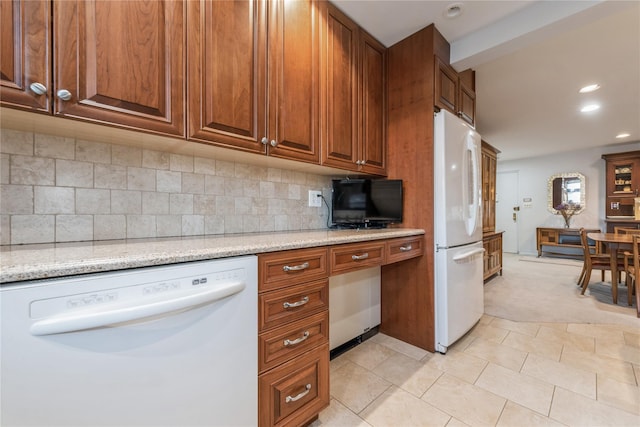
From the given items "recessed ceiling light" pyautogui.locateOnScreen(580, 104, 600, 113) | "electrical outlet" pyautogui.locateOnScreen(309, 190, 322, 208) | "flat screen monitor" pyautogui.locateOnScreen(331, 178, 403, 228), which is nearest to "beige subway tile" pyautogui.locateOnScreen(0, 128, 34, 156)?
"electrical outlet" pyautogui.locateOnScreen(309, 190, 322, 208)

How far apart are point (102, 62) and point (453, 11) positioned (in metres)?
2.00

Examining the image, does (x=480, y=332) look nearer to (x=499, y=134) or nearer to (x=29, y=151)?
(x=29, y=151)

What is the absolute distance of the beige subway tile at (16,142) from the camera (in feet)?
3.19

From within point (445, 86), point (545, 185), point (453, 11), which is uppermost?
point (453, 11)

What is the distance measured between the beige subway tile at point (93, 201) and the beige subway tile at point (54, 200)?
19mm

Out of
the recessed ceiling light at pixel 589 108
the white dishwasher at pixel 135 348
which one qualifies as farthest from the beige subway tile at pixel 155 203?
the recessed ceiling light at pixel 589 108

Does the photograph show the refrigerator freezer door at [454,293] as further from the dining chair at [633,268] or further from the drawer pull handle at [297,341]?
the dining chair at [633,268]

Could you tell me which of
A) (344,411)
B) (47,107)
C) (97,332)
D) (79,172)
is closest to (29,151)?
(79,172)

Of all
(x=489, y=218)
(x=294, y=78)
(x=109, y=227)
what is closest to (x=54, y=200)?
(x=109, y=227)

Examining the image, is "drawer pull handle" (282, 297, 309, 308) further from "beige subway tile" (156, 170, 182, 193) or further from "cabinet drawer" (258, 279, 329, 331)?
"beige subway tile" (156, 170, 182, 193)

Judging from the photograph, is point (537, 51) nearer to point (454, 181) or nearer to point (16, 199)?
point (454, 181)

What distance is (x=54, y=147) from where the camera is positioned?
41.9 inches

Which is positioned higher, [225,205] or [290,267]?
[225,205]

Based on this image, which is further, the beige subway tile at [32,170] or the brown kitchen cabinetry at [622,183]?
the brown kitchen cabinetry at [622,183]
